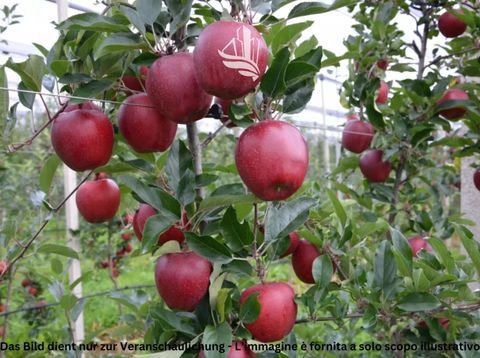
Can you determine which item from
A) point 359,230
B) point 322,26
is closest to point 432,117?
point 359,230

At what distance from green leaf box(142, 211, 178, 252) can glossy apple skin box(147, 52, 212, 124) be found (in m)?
0.13

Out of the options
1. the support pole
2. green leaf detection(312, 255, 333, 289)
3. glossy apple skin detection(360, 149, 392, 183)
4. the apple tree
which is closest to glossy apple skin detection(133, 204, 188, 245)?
the apple tree

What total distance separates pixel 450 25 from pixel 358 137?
1.49ft

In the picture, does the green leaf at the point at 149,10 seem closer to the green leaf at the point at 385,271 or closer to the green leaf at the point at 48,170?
the green leaf at the point at 48,170

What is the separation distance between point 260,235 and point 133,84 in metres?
0.31

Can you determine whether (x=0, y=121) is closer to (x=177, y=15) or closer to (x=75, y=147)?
(x=75, y=147)

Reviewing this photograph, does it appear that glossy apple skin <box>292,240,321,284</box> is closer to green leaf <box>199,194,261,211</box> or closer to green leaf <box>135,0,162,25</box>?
green leaf <box>199,194,261,211</box>

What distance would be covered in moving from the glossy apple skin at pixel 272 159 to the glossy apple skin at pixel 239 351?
0.22 meters

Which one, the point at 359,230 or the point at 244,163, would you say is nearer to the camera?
the point at 244,163

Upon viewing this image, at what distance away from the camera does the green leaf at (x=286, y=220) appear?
666 millimetres

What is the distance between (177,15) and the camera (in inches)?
24.5

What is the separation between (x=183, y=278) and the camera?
0.63 m

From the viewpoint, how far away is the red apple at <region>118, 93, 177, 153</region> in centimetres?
65

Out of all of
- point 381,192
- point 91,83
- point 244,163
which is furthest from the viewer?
point 381,192
